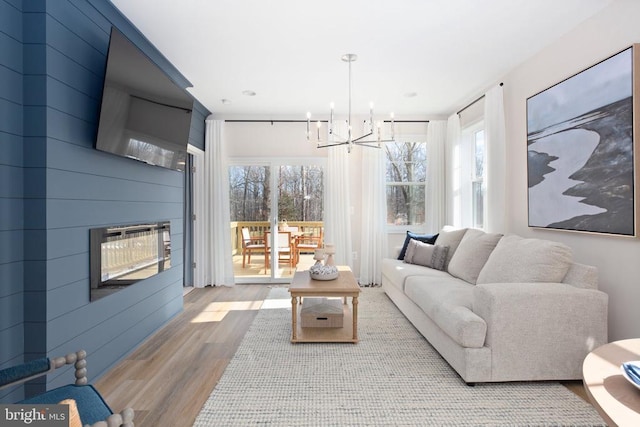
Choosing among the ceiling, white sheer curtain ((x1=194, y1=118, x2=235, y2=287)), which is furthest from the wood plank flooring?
the ceiling

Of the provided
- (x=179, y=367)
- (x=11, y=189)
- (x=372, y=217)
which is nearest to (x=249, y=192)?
(x=372, y=217)

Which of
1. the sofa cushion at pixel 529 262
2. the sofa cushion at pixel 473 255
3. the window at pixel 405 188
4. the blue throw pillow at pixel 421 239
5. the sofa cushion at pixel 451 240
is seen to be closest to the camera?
the sofa cushion at pixel 529 262

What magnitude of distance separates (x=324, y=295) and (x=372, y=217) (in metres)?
2.49

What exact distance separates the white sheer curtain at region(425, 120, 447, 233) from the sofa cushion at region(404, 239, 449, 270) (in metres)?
1.08

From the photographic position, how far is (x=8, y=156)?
1.81m

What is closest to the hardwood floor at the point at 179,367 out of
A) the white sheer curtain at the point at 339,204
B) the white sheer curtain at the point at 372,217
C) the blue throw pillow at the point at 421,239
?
the white sheer curtain at the point at 339,204

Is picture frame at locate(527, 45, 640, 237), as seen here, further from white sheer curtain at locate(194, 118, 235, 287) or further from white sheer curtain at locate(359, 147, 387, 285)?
white sheer curtain at locate(194, 118, 235, 287)

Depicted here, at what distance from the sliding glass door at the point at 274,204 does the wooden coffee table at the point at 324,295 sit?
6.94 ft

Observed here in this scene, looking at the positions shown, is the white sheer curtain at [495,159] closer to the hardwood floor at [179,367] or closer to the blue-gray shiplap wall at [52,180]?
the hardwood floor at [179,367]

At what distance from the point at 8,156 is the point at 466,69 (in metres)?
3.82

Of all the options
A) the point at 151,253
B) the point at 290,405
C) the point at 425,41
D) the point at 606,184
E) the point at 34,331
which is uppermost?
the point at 425,41

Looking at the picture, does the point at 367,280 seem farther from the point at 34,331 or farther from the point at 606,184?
the point at 34,331

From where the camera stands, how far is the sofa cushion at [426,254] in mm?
3935

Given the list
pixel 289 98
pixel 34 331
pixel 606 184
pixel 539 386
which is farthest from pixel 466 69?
pixel 34 331
